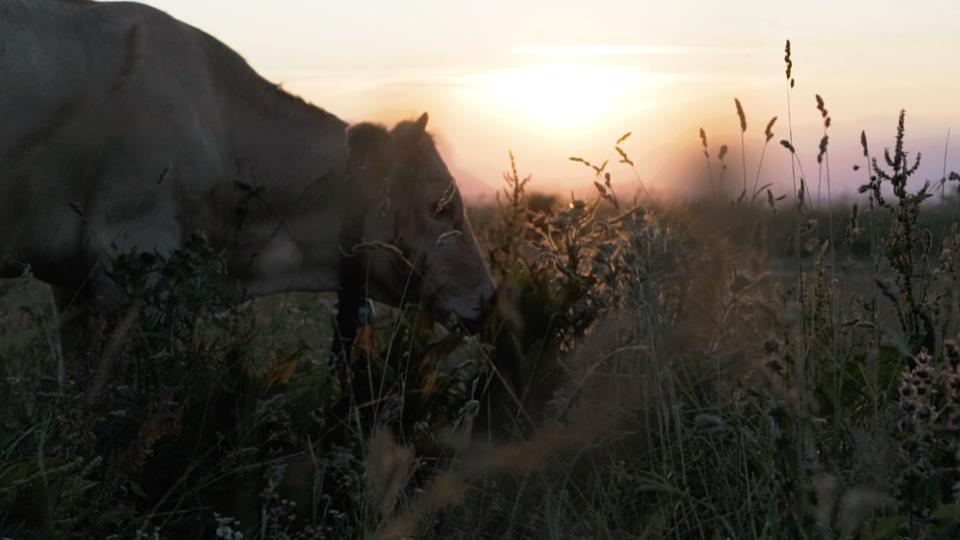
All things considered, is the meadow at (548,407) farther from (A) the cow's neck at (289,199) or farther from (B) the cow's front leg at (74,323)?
(A) the cow's neck at (289,199)

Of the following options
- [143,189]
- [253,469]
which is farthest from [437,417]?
[143,189]

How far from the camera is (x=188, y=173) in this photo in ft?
18.5

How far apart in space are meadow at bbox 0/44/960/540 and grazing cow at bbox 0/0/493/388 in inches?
20.5

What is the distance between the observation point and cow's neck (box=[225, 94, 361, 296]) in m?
6.09

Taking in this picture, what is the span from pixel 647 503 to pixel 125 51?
313 centimetres

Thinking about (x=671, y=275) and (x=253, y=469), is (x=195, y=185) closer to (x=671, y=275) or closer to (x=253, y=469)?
(x=253, y=469)

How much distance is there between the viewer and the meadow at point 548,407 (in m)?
3.37

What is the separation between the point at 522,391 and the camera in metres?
4.37

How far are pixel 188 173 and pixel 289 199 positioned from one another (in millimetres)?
697

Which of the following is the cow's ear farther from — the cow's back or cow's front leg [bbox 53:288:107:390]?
cow's front leg [bbox 53:288:107:390]

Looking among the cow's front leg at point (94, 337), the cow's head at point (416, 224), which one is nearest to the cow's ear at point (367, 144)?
the cow's head at point (416, 224)

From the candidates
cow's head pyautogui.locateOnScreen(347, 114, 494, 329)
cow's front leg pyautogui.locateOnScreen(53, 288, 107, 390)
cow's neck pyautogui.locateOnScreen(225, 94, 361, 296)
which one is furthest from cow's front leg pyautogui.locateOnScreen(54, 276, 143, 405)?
cow's head pyautogui.locateOnScreen(347, 114, 494, 329)

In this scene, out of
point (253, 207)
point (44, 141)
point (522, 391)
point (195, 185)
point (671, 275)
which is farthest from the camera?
point (253, 207)

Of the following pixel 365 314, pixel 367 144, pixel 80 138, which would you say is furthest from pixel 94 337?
pixel 367 144
